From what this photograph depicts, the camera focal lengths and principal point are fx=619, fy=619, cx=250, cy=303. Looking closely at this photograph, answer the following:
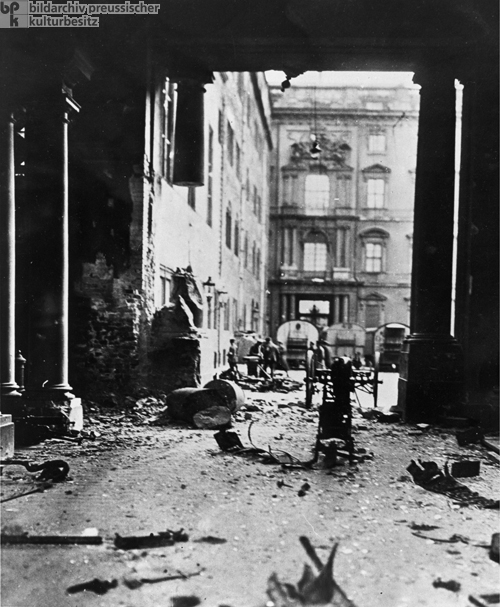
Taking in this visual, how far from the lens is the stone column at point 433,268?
920cm

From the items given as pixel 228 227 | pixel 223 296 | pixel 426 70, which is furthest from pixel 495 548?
pixel 228 227

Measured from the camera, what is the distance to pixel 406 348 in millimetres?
9555

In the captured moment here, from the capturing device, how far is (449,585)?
3.42 metres

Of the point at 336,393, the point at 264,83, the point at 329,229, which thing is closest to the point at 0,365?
the point at 336,393

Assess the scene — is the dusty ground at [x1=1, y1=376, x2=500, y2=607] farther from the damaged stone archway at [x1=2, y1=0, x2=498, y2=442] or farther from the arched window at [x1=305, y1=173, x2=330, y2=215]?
the arched window at [x1=305, y1=173, x2=330, y2=215]

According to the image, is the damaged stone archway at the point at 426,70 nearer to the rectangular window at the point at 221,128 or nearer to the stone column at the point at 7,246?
the stone column at the point at 7,246

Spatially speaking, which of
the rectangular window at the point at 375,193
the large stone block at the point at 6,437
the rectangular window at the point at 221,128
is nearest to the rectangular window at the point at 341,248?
the rectangular window at the point at 375,193

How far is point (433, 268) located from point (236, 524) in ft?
20.3

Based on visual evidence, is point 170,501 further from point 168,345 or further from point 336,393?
point 168,345

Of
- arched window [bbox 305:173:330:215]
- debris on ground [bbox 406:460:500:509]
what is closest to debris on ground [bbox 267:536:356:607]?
debris on ground [bbox 406:460:500:509]

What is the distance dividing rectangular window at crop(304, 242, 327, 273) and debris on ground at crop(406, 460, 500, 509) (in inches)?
1308

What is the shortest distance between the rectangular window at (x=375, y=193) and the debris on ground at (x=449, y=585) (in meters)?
37.3

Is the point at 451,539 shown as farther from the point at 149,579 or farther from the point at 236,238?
the point at 236,238

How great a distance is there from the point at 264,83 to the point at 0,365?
30933 millimetres
